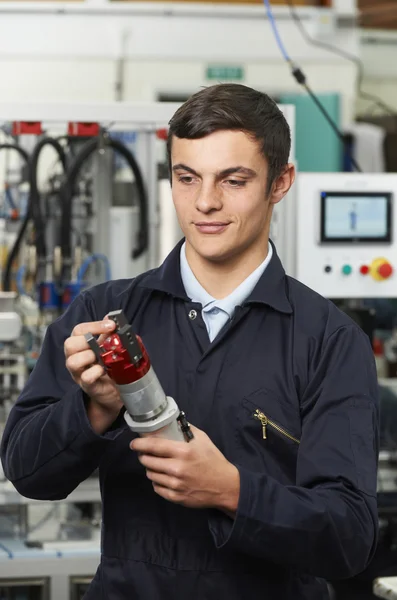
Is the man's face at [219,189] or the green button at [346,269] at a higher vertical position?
the man's face at [219,189]

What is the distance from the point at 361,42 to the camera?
7.11 metres

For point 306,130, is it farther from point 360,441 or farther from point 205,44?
point 360,441

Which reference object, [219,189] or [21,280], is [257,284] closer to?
[219,189]

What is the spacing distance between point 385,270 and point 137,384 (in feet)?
6.48

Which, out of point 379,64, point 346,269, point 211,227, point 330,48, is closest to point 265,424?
point 211,227

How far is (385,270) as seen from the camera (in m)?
2.97

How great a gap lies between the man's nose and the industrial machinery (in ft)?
0.74

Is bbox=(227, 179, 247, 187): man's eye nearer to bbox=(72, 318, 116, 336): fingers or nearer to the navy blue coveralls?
the navy blue coveralls

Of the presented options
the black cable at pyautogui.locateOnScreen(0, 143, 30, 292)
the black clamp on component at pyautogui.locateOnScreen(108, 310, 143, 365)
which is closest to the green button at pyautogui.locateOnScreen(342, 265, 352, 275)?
the black cable at pyautogui.locateOnScreen(0, 143, 30, 292)

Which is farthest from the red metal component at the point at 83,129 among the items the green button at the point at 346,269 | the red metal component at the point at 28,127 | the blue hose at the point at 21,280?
the green button at the point at 346,269

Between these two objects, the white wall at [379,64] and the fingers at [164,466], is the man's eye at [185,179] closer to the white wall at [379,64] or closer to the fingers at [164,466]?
the fingers at [164,466]

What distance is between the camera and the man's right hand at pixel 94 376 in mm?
1159

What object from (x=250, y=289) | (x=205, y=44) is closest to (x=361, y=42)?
(x=205, y=44)

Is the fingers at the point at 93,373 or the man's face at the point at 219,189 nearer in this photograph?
the fingers at the point at 93,373
